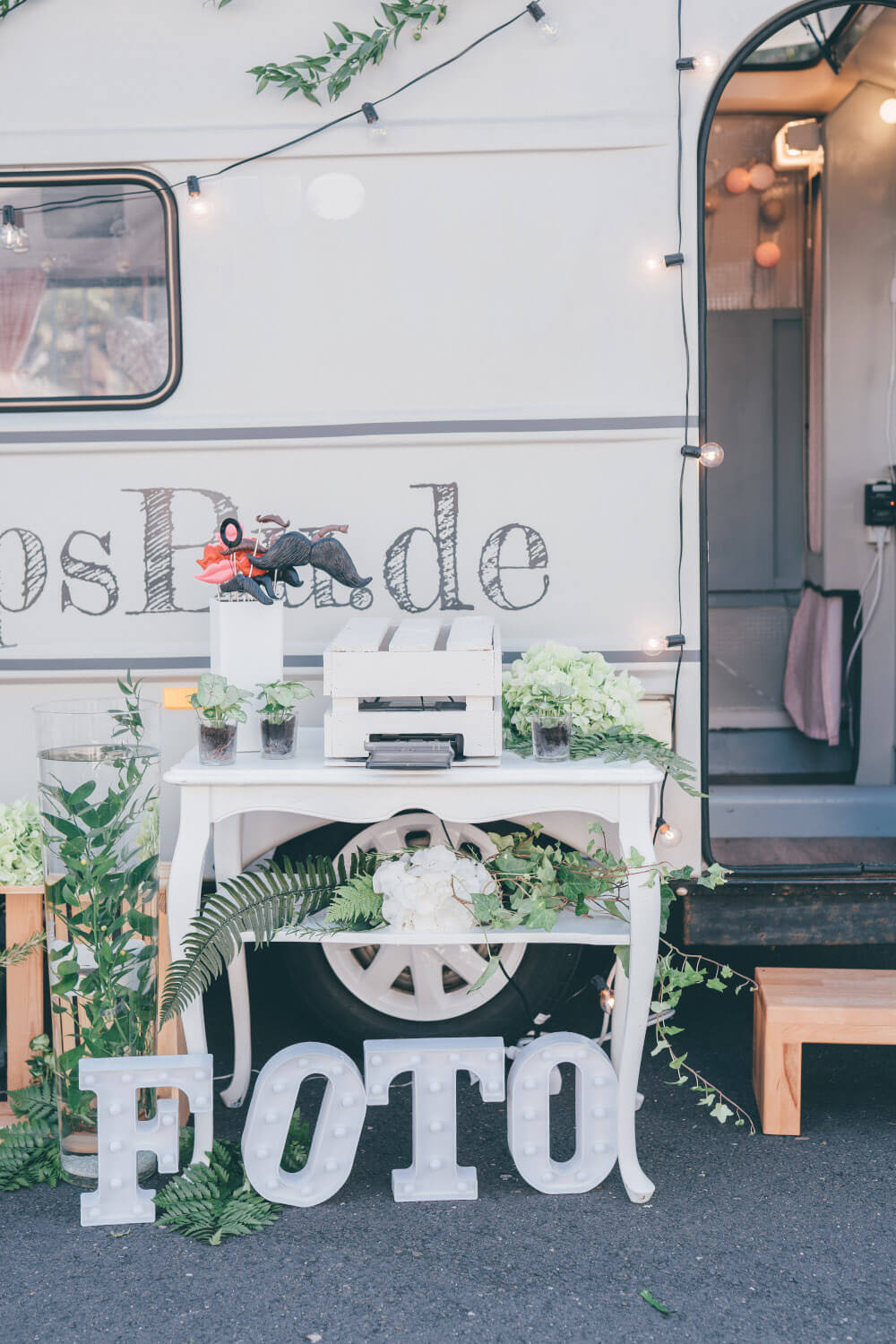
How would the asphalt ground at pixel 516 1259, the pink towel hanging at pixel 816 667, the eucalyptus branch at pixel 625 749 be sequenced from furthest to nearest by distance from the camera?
the pink towel hanging at pixel 816 667 → the eucalyptus branch at pixel 625 749 → the asphalt ground at pixel 516 1259

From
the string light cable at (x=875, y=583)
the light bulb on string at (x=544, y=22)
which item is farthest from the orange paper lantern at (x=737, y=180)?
the light bulb on string at (x=544, y=22)

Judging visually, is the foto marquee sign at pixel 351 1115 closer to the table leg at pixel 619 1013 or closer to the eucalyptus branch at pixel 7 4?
the table leg at pixel 619 1013

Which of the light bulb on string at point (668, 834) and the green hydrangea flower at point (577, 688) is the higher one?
the green hydrangea flower at point (577, 688)

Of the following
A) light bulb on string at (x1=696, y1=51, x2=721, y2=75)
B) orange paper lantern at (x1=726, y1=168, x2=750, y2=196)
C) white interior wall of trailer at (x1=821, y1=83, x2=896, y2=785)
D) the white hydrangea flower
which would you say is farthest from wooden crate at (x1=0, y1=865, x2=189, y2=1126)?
orange paper lantern at (x1=726, y1=168, x2=750, y2=196)

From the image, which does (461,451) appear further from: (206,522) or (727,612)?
(727,612)

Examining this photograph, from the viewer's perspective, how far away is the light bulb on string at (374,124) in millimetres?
2836

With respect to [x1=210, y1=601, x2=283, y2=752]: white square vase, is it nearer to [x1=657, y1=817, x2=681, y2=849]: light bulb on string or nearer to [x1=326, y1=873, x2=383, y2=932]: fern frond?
[x1=326, y1=873, x2=383, y2=932]: fern frond

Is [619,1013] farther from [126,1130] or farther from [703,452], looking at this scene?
[703,452]

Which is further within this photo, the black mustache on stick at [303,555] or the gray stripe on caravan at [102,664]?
the gray stripe on caravan at [102,664]

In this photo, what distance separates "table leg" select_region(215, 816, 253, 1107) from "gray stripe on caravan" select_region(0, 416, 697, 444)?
3.45 ft

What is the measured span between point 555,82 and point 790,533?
115 inches

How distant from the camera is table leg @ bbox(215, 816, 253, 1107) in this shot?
2.96 meters

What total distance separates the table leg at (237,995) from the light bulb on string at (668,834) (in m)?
1.15

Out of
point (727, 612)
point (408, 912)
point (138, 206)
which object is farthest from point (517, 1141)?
point (727, 612)
